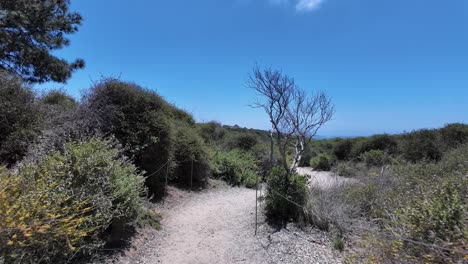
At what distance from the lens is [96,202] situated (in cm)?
402

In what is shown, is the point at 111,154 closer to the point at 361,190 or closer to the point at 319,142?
the point at 361,190

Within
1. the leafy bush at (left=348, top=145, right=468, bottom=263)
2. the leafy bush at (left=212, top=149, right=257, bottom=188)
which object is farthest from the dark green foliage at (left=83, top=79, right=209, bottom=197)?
the leafy bush at (left=348, top=145, right=468, bottom=263)

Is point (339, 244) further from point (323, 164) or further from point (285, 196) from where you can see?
point (323, 164)

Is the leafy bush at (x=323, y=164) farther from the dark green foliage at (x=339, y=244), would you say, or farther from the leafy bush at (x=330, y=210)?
the dark green foliage at (x=339, y=244)

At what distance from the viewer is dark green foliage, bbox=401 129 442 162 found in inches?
596

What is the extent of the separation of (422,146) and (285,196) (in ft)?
45.0

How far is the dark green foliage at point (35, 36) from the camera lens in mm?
8492

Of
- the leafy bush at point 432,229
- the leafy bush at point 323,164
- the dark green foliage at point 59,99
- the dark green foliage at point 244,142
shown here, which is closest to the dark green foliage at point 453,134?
the leafy bush at point 323,164

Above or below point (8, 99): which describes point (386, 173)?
below

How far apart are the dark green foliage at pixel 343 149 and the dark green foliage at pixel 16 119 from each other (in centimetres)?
2219

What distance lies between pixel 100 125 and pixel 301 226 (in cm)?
587

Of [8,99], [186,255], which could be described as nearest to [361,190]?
[186,255]

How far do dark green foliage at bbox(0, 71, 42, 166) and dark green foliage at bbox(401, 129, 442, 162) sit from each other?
682 inches

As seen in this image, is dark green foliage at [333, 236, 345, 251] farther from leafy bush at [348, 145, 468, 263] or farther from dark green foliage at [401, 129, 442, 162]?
dark green foliage at [401, 129, 442, 162]
